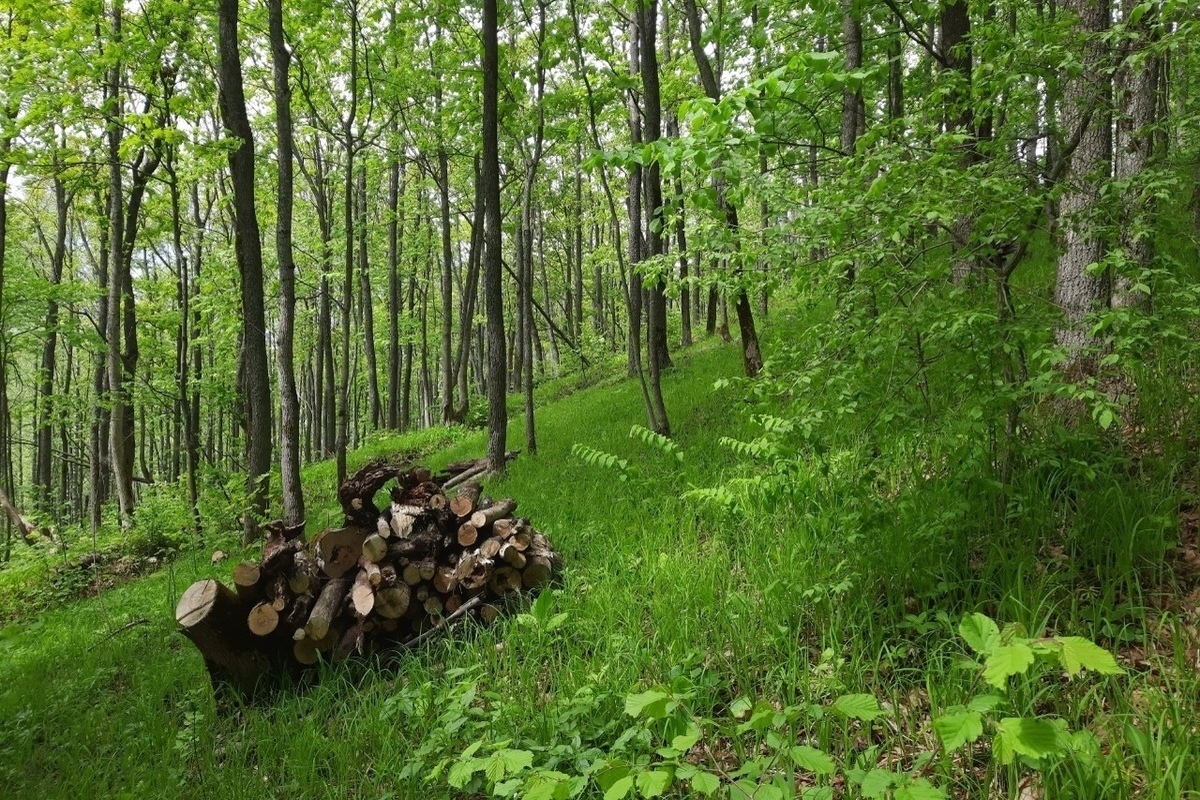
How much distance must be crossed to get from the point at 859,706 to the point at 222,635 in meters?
3.98

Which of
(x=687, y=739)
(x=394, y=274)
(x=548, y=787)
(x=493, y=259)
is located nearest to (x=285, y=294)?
(x=493, y=259)

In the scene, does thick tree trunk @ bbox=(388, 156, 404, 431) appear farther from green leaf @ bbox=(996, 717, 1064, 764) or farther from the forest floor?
green leaf @ bbox=(996, 717, 1064, 764)

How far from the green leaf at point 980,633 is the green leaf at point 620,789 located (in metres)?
0.92

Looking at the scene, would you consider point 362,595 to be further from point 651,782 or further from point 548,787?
point 651,782

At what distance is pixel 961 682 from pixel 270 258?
55.3 ft

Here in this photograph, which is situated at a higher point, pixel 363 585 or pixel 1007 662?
pixel 1007 662

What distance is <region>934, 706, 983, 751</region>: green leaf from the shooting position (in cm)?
139

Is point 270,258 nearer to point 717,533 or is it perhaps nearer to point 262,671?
point 262,671

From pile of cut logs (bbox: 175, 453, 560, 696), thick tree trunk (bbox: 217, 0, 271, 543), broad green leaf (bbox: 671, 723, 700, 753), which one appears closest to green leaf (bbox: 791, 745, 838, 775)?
broad green leaf (bbox: 671, 723, 700, 753)

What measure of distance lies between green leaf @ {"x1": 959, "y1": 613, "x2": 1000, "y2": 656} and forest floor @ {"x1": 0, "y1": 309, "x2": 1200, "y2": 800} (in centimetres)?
4

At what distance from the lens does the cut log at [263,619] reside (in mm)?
4102

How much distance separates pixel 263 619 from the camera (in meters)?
4.14

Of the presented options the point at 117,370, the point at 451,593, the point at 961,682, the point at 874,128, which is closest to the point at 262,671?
the point at 451,593

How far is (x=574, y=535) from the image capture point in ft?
17.8
